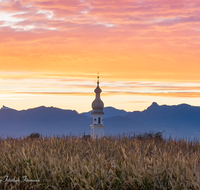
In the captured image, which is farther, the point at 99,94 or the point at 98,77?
the point at 98,77

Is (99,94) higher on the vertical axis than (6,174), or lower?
higher

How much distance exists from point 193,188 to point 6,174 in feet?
20.4

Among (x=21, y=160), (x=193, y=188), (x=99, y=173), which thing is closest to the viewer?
(x=193, y=188)

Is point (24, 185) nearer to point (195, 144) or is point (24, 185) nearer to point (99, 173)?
point (99, 173)

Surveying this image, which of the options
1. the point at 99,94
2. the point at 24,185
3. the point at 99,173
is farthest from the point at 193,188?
the point at 99,94

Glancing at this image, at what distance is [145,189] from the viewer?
9188 millimetres

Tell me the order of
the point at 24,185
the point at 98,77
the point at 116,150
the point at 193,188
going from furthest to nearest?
the point at 98,77 < the point at 116,150 < the point at 24,185 < the point at 193,188

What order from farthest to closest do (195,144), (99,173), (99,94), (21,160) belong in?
(99,94), (195,144), (21,160), (99,173)

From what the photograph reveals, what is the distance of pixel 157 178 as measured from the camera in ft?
30.3

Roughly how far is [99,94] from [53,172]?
12927 centimetres

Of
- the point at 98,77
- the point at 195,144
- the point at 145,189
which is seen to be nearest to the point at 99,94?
the point at 98,77

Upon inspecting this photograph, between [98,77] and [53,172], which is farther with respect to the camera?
[98,77]

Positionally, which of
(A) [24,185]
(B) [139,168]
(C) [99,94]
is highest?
(C) [99,94]

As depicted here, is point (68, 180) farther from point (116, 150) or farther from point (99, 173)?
point (116, 150)
